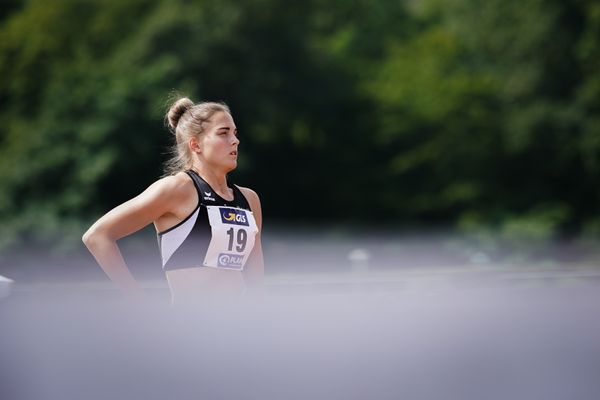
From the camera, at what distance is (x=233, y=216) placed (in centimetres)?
373

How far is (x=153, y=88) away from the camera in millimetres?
26000

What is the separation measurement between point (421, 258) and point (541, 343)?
19952mm

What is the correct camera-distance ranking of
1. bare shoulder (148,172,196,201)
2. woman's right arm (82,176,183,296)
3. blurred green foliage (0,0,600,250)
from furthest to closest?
blurred green foliage (0,0,600,250) < bare shoulder (148,172,196,201) < woman's right arm (82,176,183,296)

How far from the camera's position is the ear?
3.78 meters

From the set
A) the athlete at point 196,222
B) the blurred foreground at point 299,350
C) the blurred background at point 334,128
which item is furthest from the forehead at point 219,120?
the blurred background at point 334,128

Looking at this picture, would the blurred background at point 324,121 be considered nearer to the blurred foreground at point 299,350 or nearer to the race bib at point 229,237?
the race bib at point 229,237

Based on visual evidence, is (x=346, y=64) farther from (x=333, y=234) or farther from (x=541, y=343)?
(x=541, y=343)

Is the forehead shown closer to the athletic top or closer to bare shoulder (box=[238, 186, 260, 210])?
the athletic top

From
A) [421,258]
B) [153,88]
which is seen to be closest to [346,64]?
[153,88]

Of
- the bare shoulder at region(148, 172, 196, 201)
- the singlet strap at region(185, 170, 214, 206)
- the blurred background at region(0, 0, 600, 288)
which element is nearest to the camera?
the bare shoulder at region(148, 172, 196, 201)

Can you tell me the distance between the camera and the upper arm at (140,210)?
3.45 meters

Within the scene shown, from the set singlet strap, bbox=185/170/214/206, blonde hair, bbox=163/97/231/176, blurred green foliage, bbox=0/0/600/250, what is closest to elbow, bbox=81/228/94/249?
singlet strap, bbox=185/170/214/206

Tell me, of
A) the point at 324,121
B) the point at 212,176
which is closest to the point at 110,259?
the point at 212,176

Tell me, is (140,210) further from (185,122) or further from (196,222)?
(185,122)
